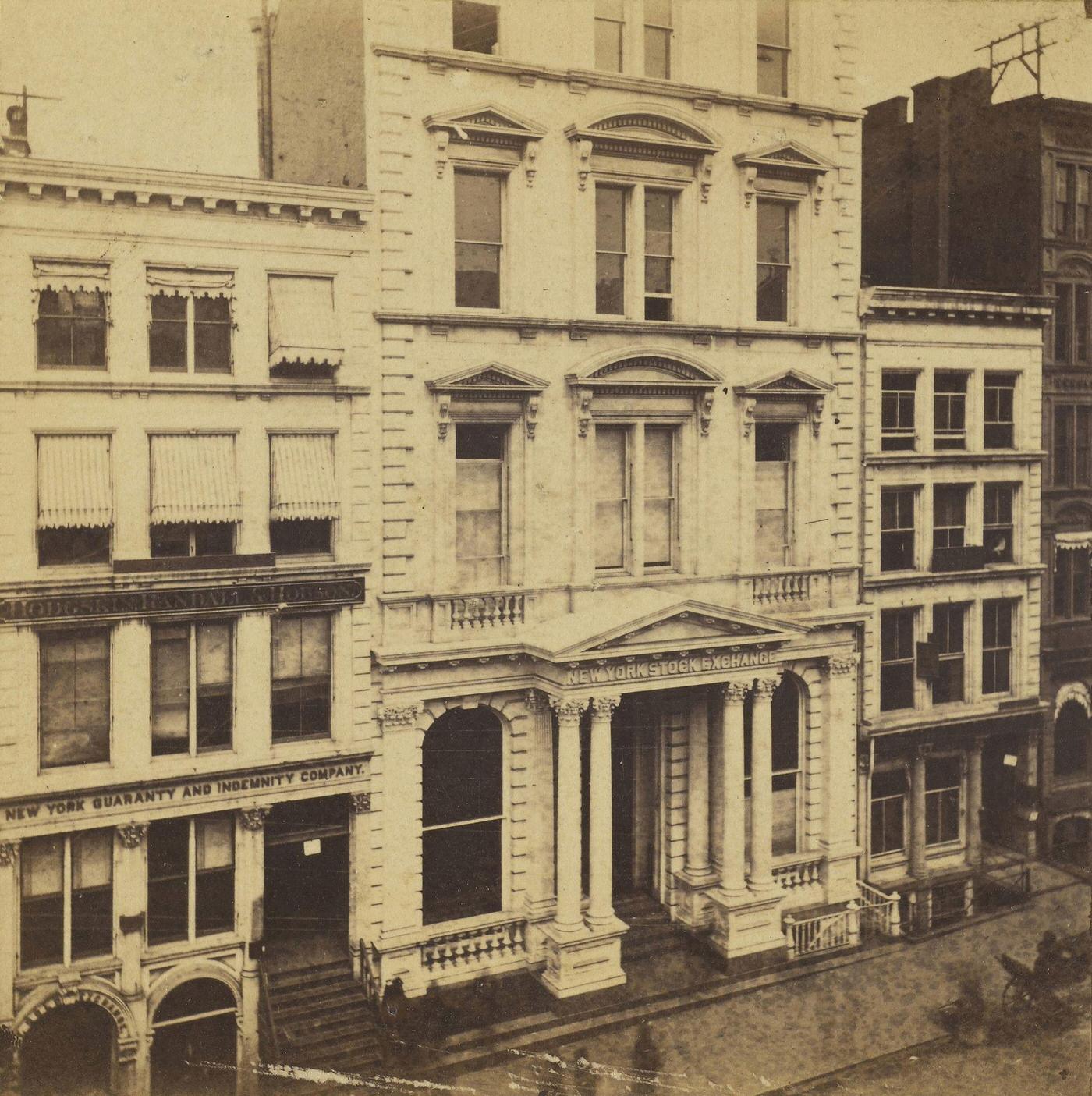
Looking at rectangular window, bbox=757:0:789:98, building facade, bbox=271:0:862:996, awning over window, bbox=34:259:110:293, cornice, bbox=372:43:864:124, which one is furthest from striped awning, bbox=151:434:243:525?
rectangular window, bbox=757:0:789:98

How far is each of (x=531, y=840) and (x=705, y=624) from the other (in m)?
4.60

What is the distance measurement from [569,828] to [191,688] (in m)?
6.29

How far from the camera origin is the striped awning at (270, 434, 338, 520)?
16281 millimetres

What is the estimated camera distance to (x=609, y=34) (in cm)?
1811

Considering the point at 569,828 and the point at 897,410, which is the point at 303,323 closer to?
the point at 569,828

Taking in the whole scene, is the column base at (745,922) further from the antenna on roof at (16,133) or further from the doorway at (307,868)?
the antenna on roof at (16,133)

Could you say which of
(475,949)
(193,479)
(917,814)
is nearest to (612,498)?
(193,479)

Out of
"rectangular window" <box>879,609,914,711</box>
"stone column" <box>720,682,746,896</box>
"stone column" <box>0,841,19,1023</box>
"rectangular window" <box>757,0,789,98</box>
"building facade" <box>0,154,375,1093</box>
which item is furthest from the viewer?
"rectangular window" <box>879,609,914,711</box>

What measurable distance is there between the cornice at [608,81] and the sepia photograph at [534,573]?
8 centimetres

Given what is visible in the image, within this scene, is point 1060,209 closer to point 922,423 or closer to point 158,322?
point 922,423

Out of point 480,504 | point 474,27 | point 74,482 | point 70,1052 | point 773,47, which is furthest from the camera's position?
point 773,47

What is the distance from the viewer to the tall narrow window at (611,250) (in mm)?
18516

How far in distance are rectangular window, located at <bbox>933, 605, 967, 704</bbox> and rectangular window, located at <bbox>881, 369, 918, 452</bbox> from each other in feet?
11.6

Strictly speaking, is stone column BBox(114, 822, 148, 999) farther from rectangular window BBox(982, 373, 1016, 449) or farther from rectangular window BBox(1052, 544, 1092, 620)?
rectangular window BBox(1052, 544, 1092, 620)
